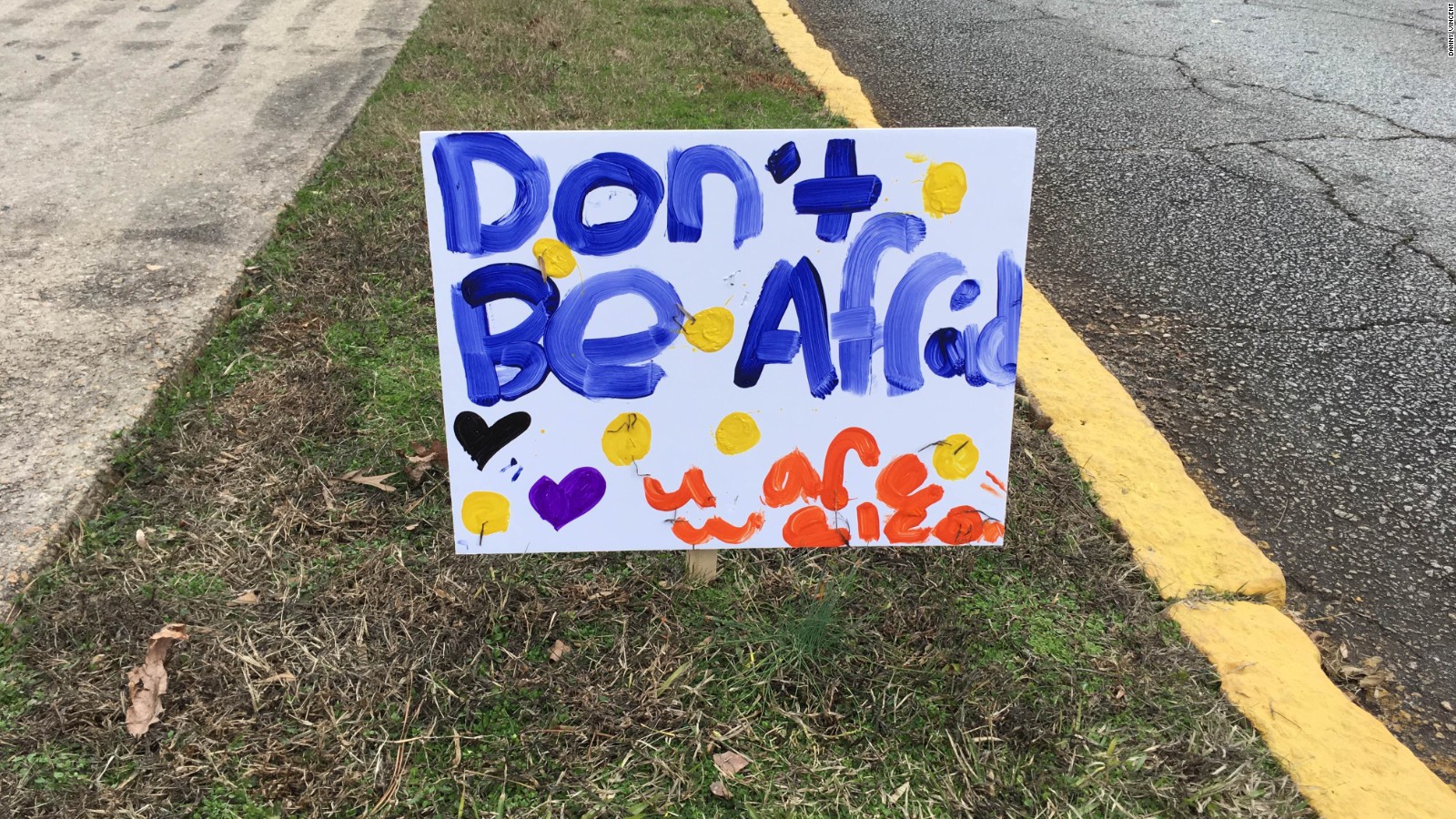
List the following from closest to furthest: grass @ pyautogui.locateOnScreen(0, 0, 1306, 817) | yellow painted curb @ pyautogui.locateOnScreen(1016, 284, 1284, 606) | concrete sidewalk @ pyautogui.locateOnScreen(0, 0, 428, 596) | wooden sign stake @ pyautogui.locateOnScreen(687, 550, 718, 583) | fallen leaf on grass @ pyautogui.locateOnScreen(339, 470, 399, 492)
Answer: grass @ pyautogui.locateOnScreen(0, 0, 1306, 817) < wooden sign stake @ pyautogui.locateOnScreen(687, 550, 718, 583) < yellow painted curb @ pyautogui.locateOnScreen(1016, 284, 1284, 606) < fallen leaf on grass @ pyautogui.locateOnScreen(339, 470, 399, 492) < concrete sidewalk @ pyautogui.locateOnScreen(0, 0, 428, 596)

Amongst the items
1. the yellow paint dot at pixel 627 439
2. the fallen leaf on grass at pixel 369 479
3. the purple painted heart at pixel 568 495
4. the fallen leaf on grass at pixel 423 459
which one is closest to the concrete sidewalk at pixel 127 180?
the fallen leaf on grass at pixel 369 479

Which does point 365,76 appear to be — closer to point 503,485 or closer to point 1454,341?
point 503,485

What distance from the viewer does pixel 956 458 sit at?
182cm

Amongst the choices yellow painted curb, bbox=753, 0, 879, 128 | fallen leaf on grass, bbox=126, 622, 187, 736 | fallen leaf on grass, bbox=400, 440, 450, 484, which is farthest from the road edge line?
yellow painted curb, bbox=753, 0, 879, 128

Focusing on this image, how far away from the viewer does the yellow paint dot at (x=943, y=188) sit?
1.65 metres

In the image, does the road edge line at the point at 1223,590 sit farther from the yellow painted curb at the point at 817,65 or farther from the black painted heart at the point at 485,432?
the yellow painted curb at the point at 817,65

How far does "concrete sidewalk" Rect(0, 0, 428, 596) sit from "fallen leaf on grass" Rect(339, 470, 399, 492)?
511 mm

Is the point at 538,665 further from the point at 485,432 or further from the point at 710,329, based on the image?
the point at 710,329

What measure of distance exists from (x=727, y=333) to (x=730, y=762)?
2.31ft

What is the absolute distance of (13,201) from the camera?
3.39 meters

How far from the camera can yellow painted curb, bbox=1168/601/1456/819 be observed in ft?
5.29

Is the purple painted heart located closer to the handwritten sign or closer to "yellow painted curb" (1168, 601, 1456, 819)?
the handwritten sign

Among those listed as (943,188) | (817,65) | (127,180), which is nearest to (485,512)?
(943,188)

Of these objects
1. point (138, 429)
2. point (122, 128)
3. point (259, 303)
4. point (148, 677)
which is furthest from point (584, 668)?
point (122, 128)
